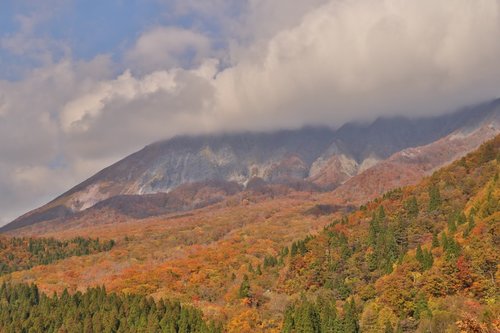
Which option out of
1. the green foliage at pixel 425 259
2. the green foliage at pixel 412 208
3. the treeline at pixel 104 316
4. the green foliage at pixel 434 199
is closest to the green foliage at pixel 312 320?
the treeline at pixel 104 316

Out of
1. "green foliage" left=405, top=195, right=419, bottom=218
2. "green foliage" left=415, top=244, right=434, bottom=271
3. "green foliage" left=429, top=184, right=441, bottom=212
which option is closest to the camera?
"green foliage" left=415, top=244, right=434, bottom=271

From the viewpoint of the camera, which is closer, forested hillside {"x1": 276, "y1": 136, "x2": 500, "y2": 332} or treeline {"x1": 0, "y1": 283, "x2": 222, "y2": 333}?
forested hillside {"x1": 276, "y1": 136, "x2": 500, "y2": 332}

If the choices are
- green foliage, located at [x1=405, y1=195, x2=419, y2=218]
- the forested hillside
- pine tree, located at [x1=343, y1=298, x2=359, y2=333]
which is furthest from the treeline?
green foliage, located at [x1=405, y1=195, x2=419, y2=218]

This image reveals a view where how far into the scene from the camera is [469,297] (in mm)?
118000

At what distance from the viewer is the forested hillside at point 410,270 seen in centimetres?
11762

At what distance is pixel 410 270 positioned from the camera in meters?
137

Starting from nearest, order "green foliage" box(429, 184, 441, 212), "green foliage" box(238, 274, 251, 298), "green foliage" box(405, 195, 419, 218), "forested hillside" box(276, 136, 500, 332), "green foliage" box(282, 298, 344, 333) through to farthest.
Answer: "forested hillside" box(276, 136, 500, 332) → "green foliage" box(282, 298, 344, 333) → "green foliage" box(238, 274, 251, 298) → "green foliage" box(429, 184, 441, 212) → "green foliage" box(405, 195, 419, 218)

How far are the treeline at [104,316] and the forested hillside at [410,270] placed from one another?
28.1 meters

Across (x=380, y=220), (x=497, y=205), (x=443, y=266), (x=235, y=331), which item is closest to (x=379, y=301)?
(x=443, y=266)

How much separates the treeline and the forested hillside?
28.1 meters

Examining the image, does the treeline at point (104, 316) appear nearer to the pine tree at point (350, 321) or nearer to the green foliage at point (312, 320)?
the green foliage at point (312, 320)

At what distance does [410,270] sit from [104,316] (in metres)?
85.5

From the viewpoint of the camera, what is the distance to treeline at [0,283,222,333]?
14500 cm

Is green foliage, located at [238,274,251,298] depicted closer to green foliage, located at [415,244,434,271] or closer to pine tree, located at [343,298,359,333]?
pine tree, located at [343,298,359,333]
